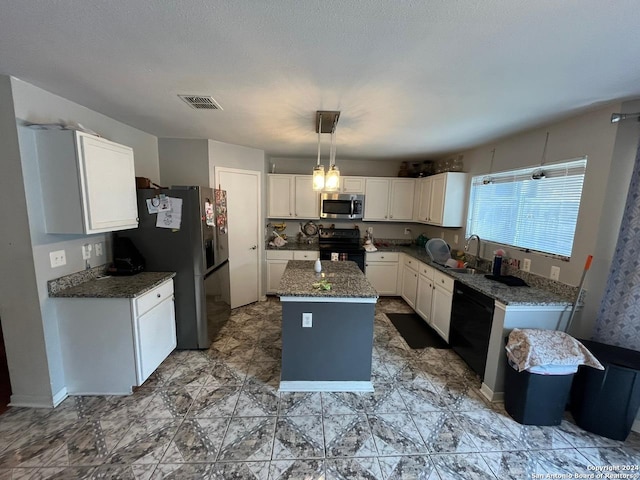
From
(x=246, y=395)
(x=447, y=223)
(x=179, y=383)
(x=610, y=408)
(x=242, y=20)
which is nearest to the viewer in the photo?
(x=242, y=20)

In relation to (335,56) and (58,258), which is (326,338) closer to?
(335,56)

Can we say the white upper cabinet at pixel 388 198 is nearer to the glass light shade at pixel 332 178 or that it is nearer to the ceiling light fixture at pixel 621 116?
the glass light shade at pixel 332 178

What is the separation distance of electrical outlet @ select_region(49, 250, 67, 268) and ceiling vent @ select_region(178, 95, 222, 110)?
5.24 ft

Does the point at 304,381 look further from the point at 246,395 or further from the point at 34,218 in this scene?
the point at 34,218

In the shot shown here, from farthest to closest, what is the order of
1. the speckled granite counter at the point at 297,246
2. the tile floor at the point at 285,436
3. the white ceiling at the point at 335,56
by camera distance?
the speckled granite counter at the point at 297,246 < the tile floor at the point at 285,436 < the white ceiling at the point at 335,56

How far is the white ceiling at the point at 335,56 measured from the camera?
1.06 metres

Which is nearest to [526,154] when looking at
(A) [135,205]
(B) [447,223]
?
(B) [447,223]

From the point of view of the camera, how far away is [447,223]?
12.2 feet

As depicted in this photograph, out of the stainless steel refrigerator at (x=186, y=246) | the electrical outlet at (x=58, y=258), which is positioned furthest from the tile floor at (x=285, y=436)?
the electrical outlet at (x=58, y=258)

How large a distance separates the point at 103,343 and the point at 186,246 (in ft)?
3.39

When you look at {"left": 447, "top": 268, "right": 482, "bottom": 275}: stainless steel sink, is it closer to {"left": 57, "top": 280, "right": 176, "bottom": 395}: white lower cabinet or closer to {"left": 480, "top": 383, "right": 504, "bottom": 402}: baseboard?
{"left": 480, "top": 383, "right": 504, "bottom": 402}: baseboard

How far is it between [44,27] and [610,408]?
4036 mm

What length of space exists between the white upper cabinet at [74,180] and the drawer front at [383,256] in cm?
349

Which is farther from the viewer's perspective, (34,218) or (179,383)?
(179,383)
